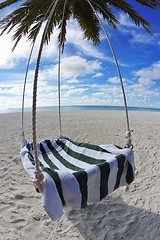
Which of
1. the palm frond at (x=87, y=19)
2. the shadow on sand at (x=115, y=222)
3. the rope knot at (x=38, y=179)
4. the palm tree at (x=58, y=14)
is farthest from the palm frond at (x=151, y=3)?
the rope knot at (x=38, y=179)

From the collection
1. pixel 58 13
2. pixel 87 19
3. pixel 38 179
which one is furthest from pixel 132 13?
pixel 38 179

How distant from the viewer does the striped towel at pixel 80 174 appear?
1663mm

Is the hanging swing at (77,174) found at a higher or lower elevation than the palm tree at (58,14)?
lower

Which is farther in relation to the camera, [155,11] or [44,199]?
[155,11]

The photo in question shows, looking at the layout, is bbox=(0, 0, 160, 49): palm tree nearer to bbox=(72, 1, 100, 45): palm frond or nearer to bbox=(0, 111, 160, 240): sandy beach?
bbox=(72, 1, 100, 45): palm frond

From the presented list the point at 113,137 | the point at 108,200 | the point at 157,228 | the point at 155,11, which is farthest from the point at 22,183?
the point at 155,11

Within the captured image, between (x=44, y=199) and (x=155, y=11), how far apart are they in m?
4.70

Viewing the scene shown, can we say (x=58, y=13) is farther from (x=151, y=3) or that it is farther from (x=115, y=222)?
(x=115, y=222)

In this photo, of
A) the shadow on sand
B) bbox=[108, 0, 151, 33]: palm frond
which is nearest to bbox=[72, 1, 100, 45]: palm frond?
bbox=[108, 0, 151, 33]: palm frond

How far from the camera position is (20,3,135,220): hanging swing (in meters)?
1.63

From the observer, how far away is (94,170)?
6.05ft

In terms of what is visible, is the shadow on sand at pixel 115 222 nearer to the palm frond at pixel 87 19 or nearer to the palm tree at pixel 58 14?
the palm tree at pixel 58 14

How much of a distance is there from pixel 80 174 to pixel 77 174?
0.03m

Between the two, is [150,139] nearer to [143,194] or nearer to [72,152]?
[143,194]
